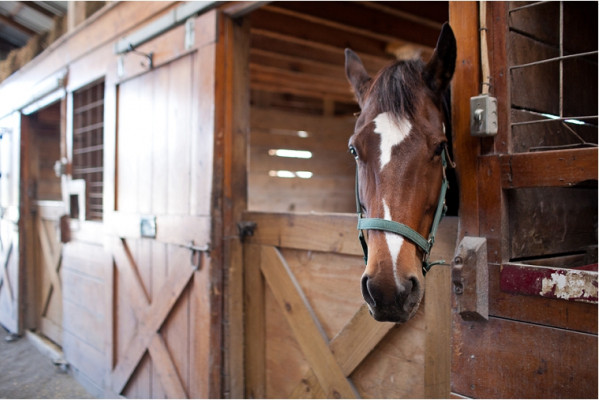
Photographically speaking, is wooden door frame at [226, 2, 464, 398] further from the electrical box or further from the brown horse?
the electrical box

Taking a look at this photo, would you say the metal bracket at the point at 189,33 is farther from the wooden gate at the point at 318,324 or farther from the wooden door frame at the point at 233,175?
the wooden gate at the point at 318,324

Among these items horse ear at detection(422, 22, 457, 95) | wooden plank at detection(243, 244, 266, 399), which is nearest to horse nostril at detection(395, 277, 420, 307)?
horse ear at detection(422, 22, 457, 95)

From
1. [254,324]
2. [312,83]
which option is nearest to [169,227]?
[254,324]

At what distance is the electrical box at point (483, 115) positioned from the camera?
1.40 m

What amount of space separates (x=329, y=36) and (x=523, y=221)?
281 centimetres

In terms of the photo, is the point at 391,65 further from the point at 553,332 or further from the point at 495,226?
the point at 553,332

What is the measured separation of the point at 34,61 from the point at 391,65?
469 cm

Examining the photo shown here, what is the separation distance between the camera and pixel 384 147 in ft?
4.35

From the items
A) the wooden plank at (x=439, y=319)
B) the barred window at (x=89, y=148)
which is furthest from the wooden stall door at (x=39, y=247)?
the wooden plank at (x=439, y=319)


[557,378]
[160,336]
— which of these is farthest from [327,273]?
[160,336]

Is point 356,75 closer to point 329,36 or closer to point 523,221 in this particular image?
point 523,221

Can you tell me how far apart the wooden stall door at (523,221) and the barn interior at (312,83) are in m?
2.00

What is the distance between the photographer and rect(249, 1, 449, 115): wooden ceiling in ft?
11.1

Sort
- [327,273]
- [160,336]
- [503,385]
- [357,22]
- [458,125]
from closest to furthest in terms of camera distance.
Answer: [503,385] → [458,125] → [327,273] → [160,336] → [357,22]
